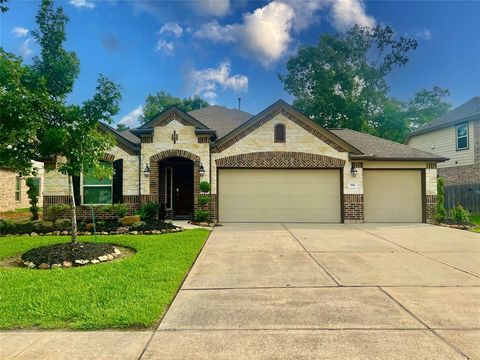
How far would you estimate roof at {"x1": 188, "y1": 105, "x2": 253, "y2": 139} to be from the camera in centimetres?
1697

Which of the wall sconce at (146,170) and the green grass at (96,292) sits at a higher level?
the wall sconce at (146,170)

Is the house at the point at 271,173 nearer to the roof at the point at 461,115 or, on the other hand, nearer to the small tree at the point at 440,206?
the small tree at the point at 440,206

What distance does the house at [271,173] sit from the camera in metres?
14.1

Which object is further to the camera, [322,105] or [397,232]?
[322,105]

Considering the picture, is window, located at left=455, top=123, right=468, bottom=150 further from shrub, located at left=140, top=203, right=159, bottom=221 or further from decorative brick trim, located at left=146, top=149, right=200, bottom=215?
shrub, located at left=140, top=203, right=159, bottom=221

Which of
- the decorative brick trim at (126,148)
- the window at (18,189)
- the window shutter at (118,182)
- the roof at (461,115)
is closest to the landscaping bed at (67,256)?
the window shutter at (118,182)

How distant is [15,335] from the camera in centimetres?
361

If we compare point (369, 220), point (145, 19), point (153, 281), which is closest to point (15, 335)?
point (153, 281)

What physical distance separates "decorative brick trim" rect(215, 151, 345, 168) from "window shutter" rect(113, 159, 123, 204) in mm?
4293

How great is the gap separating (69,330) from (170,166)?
1196cm

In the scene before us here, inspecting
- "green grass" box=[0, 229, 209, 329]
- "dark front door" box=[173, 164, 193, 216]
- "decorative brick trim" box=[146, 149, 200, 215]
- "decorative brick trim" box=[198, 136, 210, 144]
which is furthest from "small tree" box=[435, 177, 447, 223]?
"green grass" box=[0, 229, 209, 329]

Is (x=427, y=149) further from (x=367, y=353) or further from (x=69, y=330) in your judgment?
(x=69, y=330)

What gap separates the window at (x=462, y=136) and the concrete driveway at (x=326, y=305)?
15242mm

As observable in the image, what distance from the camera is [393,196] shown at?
14.8m
